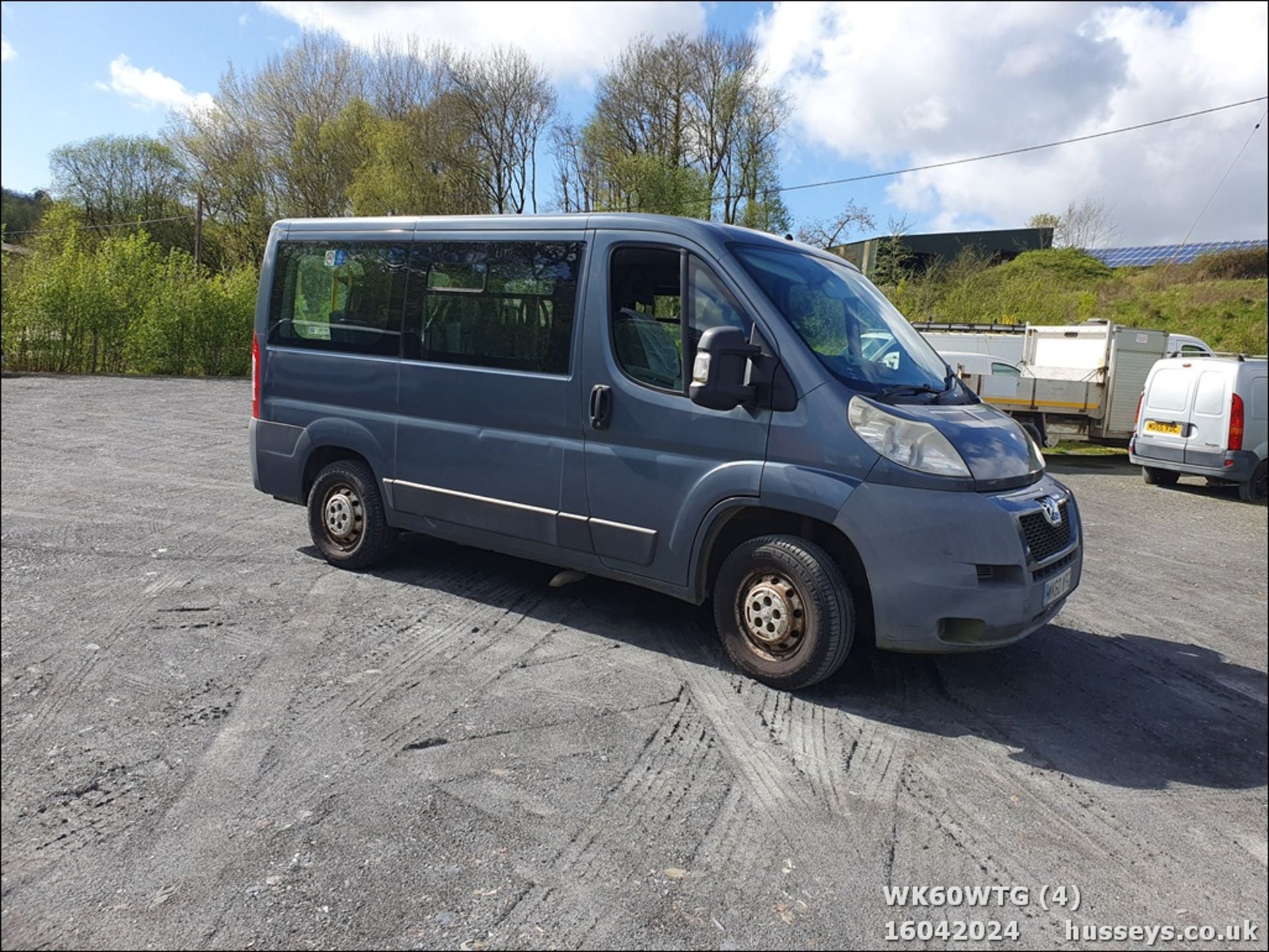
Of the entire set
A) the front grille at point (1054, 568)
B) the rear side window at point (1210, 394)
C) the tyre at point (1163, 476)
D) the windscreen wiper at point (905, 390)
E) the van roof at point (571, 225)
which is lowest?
the front grille at point (1054, 568)

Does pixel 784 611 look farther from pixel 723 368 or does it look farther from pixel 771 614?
pixel 723 368

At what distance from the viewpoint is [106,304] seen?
23.7 feet

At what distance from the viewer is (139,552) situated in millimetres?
6051

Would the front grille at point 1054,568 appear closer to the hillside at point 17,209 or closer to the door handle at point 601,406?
the door handle at point 601,406

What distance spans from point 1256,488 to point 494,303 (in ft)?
15.4

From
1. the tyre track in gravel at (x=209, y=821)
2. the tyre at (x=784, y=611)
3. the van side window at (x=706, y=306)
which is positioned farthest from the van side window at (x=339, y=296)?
the tyre at (x=784, y=611)

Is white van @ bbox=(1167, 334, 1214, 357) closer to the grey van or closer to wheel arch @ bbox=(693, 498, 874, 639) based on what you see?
the grey van

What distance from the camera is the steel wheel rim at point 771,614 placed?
174 inches

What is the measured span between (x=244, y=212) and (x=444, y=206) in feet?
12.6

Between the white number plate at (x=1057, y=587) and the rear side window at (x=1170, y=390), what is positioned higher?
the rear side window at (x=1170, y=390)

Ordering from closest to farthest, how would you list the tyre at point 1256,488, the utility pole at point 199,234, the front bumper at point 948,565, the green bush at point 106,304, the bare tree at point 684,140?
the tyre at point 1256,488 < the green bush at point 106,304 < the utility pole at point 199,234 < the front bumper at point 948,565 < the bare tree at point 684,140

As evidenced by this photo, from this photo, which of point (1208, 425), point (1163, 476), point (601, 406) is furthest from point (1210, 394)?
point (601, 406)

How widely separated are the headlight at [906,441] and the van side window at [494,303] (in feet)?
5.90

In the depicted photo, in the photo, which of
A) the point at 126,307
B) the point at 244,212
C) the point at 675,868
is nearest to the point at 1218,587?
the point at 675,868
